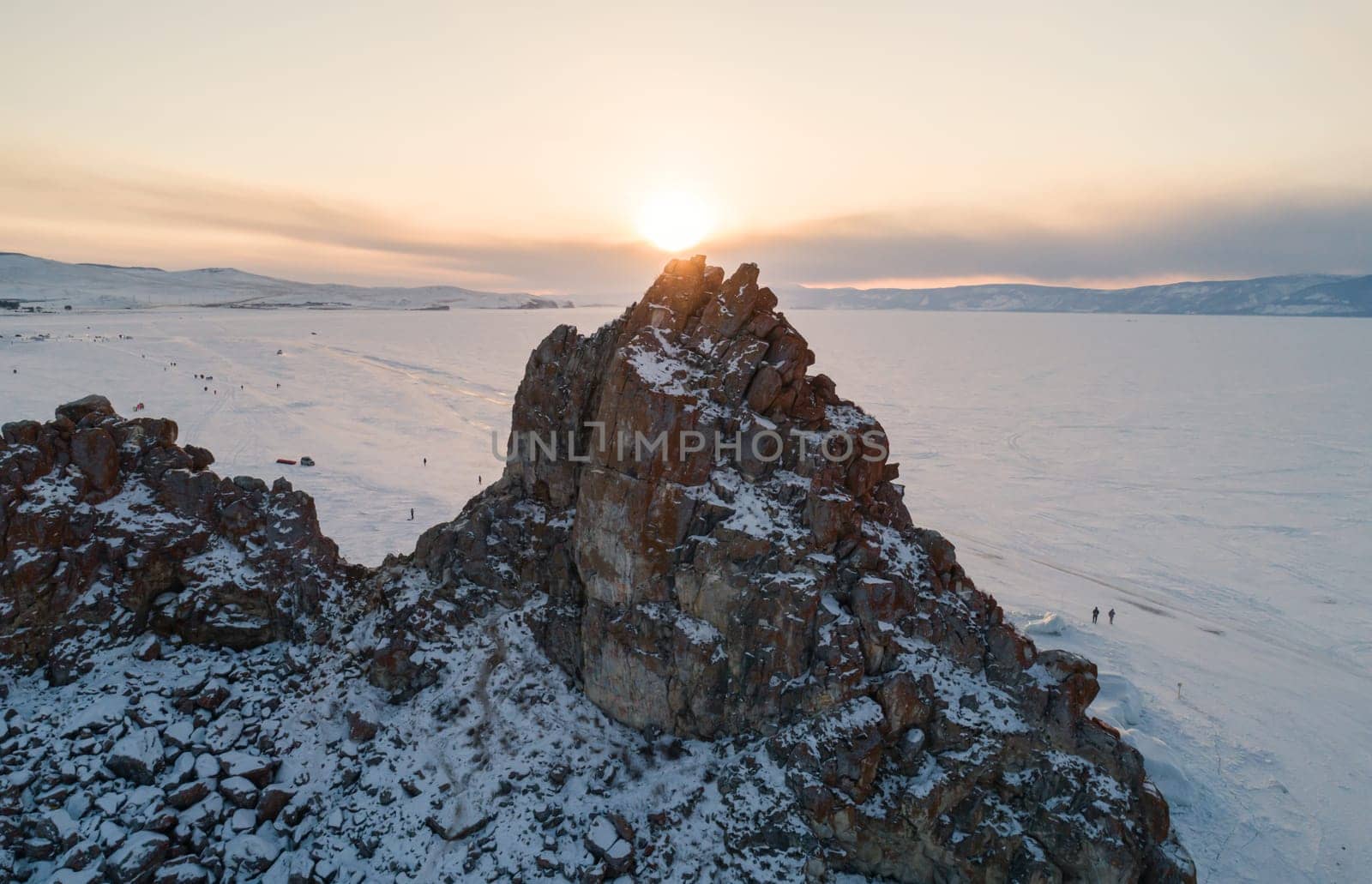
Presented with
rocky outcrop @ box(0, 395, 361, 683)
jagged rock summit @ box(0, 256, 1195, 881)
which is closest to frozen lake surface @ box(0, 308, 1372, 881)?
jagged rock summit @ box(0, 256, 1195, 881)

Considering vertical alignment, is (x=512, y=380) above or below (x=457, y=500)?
above

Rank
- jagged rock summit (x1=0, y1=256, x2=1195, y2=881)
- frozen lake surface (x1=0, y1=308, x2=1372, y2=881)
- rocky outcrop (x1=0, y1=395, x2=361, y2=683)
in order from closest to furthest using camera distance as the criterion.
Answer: jagged rock summit (x1=0, y1=256, x2=1195, y2=881) → rocky outcrop (x1=0, y1=395, x2=361, y2=683) → frozen lake surface (x1=0, y1=308, x2=1372, y2=881)

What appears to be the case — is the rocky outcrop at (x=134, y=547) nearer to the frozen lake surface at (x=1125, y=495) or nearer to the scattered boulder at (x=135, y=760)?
the scattered boulder at (x=135, y=760)

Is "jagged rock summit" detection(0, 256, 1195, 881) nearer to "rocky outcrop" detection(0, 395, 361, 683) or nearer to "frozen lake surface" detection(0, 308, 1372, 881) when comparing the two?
"rocky outcrop" detection(0, 395, 361, 683)

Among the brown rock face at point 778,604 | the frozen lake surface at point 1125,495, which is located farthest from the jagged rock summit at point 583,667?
the frozen lake surface at point 1125,495

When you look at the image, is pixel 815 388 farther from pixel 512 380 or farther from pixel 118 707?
pixel 512 380

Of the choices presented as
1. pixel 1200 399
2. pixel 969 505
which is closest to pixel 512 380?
pixel 969 505
